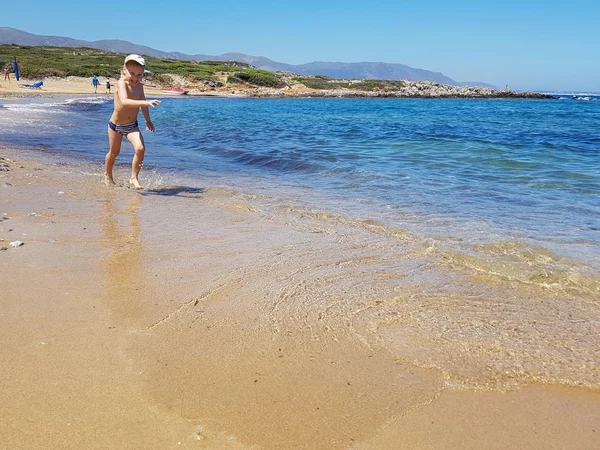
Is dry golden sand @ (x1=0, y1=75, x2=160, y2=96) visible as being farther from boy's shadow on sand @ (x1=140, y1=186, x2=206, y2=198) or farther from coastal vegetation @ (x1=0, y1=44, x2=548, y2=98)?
boy's shadow on sand @ (x1=140, y1=186, x2=206, y2=198)

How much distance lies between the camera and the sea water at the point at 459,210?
9.12ft

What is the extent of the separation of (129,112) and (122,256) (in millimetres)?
3593

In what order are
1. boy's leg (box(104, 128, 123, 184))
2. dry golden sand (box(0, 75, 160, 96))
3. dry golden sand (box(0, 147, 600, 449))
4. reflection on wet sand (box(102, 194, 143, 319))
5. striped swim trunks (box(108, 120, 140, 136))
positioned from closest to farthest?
dry golden sand (box(0, 147, 600, 449)) < reflection on wet sand (box(102, 194, 143, 319)) < boy's leg (box(104, 128, 123, 184)) < striped swim trunks (box(108, 120, 140, 136)) < dry golden sand (box(0, 75, 160, 96))

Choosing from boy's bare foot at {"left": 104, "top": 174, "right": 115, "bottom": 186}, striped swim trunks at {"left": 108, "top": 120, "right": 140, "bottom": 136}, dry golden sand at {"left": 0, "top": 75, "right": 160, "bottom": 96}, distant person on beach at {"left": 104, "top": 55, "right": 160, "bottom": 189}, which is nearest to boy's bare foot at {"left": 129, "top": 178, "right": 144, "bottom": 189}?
distant person on beach at {"left": 104, "top": 55, "right": 160, "bottom": 189}

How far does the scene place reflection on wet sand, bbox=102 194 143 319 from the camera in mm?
3166

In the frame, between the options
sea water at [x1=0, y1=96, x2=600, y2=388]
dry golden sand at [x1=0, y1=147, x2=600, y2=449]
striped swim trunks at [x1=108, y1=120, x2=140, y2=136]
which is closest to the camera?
dry golden sand at [x1=0, y1=147, x2=600, y2=449]

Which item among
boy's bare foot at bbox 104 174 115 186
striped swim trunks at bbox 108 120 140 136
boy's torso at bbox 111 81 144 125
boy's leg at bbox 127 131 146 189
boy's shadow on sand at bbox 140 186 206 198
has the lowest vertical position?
boy's shadow on sand at bbox 140 186 206 198

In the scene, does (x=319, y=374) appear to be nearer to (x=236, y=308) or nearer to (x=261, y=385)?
(x=261, y=385)

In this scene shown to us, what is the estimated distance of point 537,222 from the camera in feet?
18.5

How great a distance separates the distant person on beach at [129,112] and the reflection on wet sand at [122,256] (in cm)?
111

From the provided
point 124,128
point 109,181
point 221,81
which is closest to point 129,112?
point 124,128

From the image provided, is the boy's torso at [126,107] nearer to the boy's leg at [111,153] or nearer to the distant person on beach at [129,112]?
the distant person on beach at [129,112]

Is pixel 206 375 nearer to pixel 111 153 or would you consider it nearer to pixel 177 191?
pixel 177 191

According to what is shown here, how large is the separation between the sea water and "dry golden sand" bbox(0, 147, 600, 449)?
283mm
